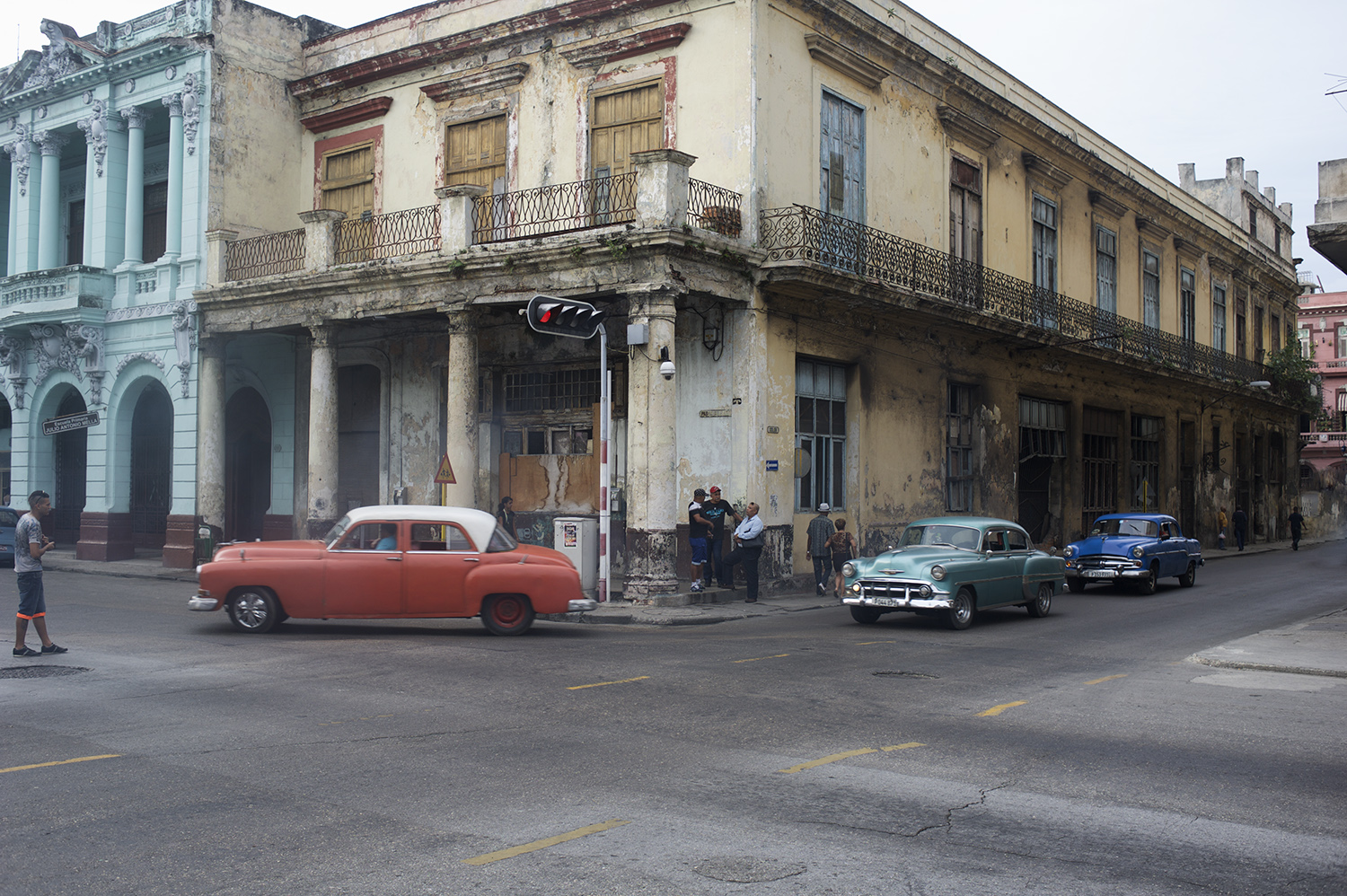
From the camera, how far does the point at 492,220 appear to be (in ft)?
66.2

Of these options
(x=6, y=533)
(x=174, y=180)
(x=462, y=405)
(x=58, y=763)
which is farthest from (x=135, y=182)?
(x=58, y=763)

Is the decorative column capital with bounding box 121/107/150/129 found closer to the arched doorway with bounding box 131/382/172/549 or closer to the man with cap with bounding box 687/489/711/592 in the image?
the arched doorway with bounding box 131/382/172/549

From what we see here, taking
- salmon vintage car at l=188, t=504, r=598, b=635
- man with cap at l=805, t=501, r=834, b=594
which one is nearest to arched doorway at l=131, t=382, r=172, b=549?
salmon vintage car at l=188, t=504, r=598, b=635

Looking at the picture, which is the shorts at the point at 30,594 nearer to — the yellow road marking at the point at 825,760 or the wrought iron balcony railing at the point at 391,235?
the yellow road marking at the point at 825,760

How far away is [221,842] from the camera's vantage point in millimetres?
5328

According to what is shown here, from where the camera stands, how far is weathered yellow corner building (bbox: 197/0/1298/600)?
18781mm

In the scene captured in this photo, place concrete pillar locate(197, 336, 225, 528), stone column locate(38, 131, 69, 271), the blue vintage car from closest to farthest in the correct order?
the blue vintage car, concrete pillar locate(197, 336, 225, 528), stone column locate(38, 131, 69, 271)

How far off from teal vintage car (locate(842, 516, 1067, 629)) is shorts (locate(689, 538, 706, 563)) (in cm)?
326

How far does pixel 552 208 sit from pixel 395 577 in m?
9.05

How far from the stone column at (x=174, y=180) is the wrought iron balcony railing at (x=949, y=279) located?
1324 centimetres

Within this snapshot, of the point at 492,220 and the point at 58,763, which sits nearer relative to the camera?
the point at 58,763

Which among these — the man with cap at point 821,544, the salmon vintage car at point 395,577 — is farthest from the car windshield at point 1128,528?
the salmon vintage car at point 395,577

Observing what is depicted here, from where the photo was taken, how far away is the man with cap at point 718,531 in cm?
1806

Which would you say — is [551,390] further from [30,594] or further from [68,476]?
[68,476]
